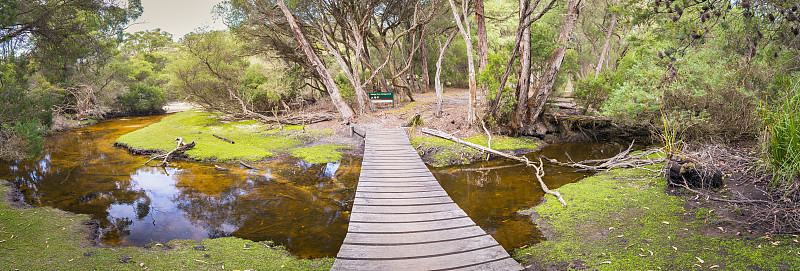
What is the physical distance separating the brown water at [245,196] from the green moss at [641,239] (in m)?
0.42

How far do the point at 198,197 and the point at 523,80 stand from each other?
9.25 meters

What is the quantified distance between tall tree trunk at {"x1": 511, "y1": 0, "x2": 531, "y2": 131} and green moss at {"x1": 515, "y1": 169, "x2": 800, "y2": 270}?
17.3 feet

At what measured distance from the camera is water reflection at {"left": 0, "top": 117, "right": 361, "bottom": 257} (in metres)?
5.25

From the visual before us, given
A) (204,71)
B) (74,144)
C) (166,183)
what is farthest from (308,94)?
(166,183)

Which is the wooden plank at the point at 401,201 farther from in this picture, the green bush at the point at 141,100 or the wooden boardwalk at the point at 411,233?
the green bush at the point at 141,100

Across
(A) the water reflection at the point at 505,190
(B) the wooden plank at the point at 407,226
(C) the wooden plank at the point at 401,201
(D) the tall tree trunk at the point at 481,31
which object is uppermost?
(D) the tall tree trunk at the point at 481,31

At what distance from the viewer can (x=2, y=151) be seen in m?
7.05

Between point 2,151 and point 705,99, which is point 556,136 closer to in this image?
point 705,99

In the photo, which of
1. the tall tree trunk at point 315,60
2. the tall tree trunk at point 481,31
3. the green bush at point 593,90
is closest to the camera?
the tall tree trunk at point 481,31

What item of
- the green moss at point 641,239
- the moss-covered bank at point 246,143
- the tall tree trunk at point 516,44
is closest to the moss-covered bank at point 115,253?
the green moss at point 641,239

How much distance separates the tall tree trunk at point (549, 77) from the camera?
974 cm

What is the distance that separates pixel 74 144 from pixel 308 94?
1255cm

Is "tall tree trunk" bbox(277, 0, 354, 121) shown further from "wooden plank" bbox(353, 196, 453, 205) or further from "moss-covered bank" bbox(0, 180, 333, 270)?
"moss-covered bank" bbox(0, 180, 333, 270)

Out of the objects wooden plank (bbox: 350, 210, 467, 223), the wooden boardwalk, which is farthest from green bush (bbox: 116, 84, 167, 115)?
wooden plank (bbox: 350, 210, 467, 223)
